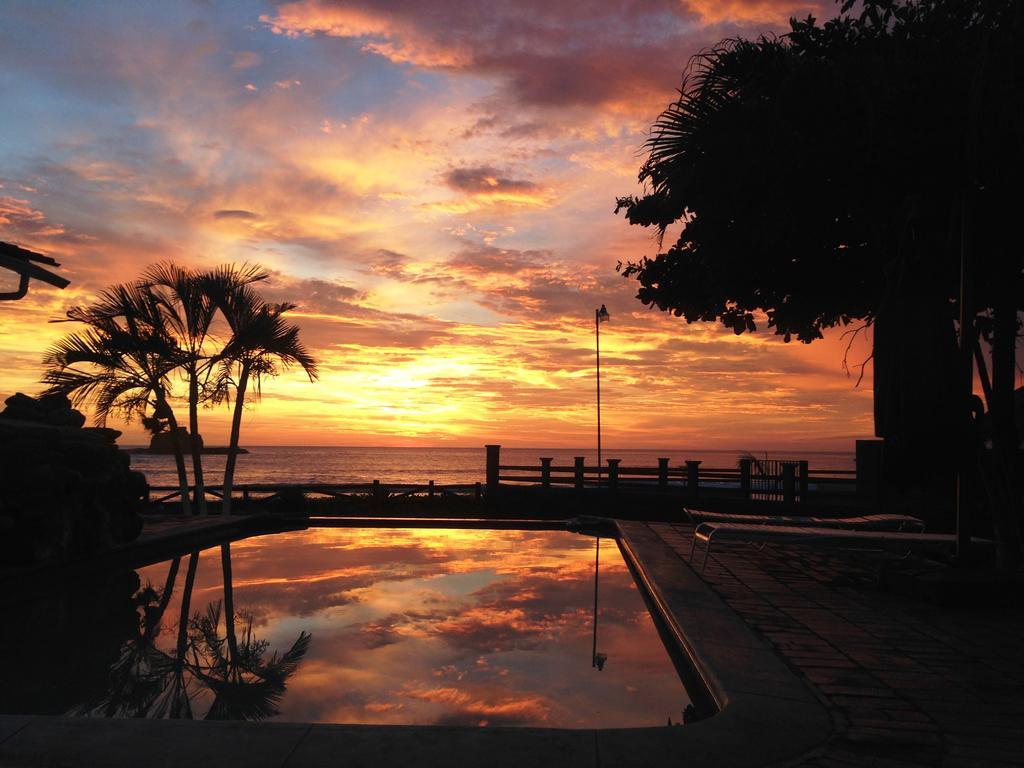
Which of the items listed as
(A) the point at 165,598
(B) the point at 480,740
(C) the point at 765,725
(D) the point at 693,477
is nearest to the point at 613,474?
(D) the point at 693,477

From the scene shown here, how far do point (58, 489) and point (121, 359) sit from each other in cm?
761

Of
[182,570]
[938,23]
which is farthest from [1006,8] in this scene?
[182,570]

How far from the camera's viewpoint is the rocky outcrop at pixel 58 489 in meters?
9.69

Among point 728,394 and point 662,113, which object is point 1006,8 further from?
point 728,394

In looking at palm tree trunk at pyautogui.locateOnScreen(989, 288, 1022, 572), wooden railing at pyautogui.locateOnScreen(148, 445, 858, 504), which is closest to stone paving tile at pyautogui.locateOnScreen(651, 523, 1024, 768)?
palm tree trunk at pyautogui.locateOnScreen(989, 288, 1022, 572)

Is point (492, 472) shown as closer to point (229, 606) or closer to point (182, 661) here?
point (229, 606)

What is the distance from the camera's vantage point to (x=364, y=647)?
695 centimetres

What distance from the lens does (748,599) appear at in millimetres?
8047

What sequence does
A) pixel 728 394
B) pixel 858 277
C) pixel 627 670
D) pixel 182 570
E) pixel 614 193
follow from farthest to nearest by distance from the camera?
1. pixel 728 394
2. pixel 614 193
3. pixel 858 277
4. pixel 182 570
5. pixel 627 670

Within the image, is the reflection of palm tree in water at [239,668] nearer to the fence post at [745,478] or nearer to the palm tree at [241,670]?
the palm tree at [241,670]

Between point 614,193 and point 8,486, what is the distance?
11.9m

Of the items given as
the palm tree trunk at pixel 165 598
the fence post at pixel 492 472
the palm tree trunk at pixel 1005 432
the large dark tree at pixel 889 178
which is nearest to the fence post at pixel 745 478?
the fence post at pixel 492 472

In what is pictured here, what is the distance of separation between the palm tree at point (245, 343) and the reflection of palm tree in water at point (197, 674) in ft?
32.3

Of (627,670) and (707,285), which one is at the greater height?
(707,285)
